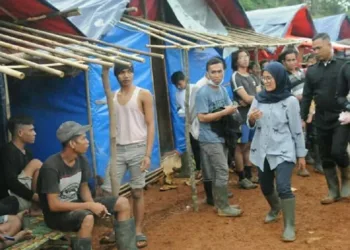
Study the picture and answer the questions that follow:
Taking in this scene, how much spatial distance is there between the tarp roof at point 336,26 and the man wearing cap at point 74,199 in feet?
41.8

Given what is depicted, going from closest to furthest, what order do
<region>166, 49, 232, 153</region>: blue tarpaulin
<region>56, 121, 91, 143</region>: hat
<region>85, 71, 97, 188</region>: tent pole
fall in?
<region>56, 121, 91, 143</region>: hat < <region>85, 71, 97, 188</region>: tent pole < <region>166, 49, 232, 153</region>: blue tarpaulin

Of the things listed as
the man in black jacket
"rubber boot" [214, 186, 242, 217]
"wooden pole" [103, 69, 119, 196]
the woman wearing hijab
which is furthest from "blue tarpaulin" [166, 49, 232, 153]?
"wooden pole" [103, 69, 119, 196]

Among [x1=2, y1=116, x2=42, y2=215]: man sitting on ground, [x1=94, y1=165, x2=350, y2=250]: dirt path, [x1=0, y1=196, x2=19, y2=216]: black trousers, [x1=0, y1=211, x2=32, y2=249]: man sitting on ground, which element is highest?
[x1=2, y1=116, x2=42, y2=215]: man sitting on ground

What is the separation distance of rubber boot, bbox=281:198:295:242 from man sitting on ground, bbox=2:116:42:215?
2.48 meters

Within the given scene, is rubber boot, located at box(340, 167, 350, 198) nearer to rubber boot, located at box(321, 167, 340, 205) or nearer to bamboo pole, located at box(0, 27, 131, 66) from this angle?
rubber boot, located at box(321, 167, 340, 205)

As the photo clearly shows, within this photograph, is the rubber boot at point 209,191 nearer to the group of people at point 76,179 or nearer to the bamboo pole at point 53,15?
the group of people at point 76,179

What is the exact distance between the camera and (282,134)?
189 inches

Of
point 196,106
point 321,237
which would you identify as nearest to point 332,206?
point 321,237

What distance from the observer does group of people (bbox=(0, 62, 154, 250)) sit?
412cm

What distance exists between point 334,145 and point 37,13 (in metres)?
3.67

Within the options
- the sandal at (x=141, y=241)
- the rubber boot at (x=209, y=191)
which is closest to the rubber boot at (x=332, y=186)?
the rubber boot at (x=209, y=191)

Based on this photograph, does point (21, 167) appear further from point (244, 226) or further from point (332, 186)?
point (332, 186)

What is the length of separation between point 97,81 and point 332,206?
3.29 m

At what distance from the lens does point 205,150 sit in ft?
18.5
